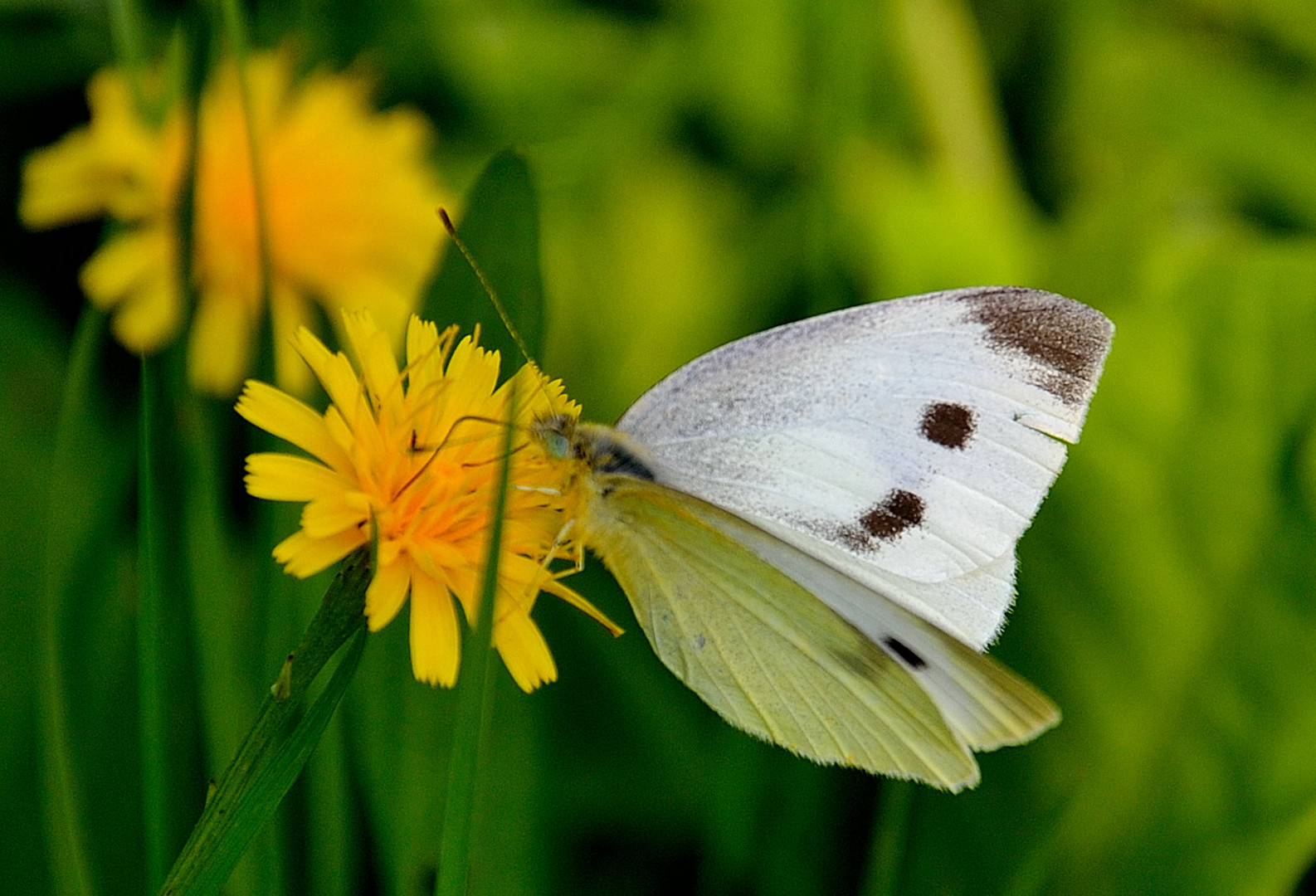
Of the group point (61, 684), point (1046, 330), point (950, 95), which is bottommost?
point (61, 684)

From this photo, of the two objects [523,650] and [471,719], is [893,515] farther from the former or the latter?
[471,719]

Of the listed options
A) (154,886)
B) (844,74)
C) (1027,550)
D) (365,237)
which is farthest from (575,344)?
(154,886)

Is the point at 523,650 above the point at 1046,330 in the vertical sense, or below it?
below

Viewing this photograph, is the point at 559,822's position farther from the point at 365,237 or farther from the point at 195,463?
the point at 365,237

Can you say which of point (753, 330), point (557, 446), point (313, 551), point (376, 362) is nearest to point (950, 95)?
point (753, 330)

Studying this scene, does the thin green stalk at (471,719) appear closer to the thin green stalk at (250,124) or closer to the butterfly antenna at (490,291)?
the butterfly antenna at (490,291)

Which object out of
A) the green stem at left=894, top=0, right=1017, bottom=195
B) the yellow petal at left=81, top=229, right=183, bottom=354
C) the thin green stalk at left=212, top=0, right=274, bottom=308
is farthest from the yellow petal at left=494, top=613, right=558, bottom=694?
the green stem at left=894, top=0, right=1017, bottom=195
